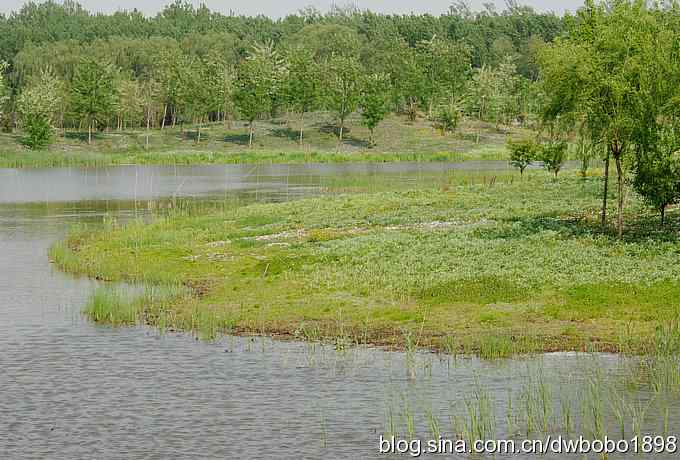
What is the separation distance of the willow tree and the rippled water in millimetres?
15348

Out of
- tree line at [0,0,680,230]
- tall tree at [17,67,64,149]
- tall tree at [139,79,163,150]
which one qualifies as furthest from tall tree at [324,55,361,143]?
tall tree at [17,67,64,149]

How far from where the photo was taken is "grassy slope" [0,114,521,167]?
146000mm

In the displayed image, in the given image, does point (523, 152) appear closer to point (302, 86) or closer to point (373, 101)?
point (373, 101)

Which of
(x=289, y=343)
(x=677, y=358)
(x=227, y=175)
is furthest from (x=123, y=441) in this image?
(x=227, y=175)

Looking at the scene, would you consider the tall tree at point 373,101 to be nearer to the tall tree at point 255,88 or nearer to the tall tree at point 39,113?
the tall tree at point 255,88

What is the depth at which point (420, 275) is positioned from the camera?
36594mm

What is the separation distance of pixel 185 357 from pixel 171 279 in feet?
40.6

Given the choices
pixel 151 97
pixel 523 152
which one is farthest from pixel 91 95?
pixel 523 152

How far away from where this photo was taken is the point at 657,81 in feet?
127

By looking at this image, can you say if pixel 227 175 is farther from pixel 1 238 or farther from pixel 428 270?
pixel 428 270

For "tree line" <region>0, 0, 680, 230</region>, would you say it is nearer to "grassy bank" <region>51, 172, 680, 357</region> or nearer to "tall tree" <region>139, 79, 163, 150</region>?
"tall tree" <region>139, 79, 163, 150</region>

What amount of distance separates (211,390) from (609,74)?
74.6 ft

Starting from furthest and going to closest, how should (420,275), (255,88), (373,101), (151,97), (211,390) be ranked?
(151,97) → (255,88) → (373,101) → (420,275) → (211,390)

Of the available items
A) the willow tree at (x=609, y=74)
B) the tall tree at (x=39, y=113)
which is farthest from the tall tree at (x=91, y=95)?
the willow tree at (x=609, y=74)
